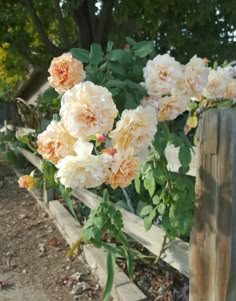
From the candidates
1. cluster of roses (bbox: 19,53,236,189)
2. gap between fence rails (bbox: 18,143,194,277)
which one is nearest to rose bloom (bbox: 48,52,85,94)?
cluster of roses (bbox: 19,53,236,189)

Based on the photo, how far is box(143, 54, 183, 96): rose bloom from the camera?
1408 millimetres

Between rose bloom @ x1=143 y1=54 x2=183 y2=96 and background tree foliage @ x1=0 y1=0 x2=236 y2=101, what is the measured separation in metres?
4.20

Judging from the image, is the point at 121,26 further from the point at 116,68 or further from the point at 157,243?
the point at 116,68

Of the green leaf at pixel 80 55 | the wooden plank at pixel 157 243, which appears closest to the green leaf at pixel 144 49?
the green leaf at pixel 80 55

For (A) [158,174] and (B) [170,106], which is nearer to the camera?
(B) [170,106]

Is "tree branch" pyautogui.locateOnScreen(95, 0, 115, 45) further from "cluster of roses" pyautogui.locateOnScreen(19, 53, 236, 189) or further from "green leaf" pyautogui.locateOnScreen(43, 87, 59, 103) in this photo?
"cluster of roses" pyautogui.locateOnScreen(19, 53, 236, 189)

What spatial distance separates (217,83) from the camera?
174cm

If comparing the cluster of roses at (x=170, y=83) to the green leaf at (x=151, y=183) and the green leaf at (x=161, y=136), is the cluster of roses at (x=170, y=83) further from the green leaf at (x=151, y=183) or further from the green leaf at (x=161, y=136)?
the green leaf at (x=151, y=183)

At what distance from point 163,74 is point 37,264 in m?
2.22

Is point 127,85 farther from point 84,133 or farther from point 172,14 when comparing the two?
point 172,14

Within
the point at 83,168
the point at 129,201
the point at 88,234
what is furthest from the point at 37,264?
the point at 83,168

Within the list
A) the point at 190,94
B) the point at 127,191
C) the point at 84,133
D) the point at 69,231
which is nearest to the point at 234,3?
the point at 127,191

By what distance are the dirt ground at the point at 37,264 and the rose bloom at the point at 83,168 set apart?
1.51 metres

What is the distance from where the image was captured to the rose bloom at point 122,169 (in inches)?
51.1
